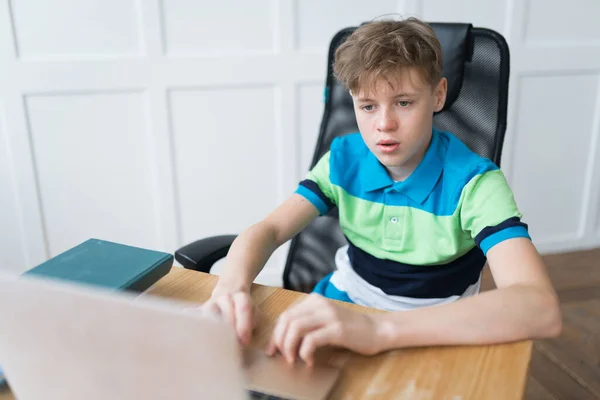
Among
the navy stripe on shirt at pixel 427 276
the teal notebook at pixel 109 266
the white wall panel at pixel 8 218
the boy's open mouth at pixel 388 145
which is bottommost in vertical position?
the white wall panel at pixel 8 218

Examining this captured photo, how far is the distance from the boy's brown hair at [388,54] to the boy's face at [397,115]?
14mm

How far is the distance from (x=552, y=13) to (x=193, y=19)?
1.47m

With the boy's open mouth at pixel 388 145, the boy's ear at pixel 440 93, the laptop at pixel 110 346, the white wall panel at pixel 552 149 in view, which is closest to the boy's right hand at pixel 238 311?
the laptop at pixel 110 346

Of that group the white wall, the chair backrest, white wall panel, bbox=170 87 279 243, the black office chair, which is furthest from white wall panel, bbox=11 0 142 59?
the black office chair

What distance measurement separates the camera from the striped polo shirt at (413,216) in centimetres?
97

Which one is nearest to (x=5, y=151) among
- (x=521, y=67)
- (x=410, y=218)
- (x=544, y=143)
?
(x=410, y=218)

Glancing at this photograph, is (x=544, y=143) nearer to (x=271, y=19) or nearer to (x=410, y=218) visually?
(x=271, y=19)

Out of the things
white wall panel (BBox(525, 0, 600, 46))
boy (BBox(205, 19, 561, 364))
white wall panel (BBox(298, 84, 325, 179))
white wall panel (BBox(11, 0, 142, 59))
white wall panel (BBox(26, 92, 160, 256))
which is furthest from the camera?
white wall panel (BBox(525, 0, 600, 46))

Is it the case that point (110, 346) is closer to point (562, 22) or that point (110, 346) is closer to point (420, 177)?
point (420, 177)

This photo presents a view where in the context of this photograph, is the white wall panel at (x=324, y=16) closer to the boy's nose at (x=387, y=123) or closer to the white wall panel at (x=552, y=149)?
the white wall panel at (x=552, y=149)

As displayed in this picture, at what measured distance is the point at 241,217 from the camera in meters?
2.17

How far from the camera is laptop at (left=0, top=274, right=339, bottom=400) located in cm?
39

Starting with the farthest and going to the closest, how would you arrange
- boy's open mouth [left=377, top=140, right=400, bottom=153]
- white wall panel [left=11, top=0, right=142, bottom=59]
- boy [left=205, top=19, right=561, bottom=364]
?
white wall panel [left=11, top=0, right=142, bottom=59] → boy's open mouth [left=377, top=140, right=400, bottom=153] → boy [left=205, top=19, right=561, bottom=364]

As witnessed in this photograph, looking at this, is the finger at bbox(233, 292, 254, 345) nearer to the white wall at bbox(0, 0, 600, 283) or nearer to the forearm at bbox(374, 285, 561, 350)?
the forearm at bbox(374, 285, 561, 350)
